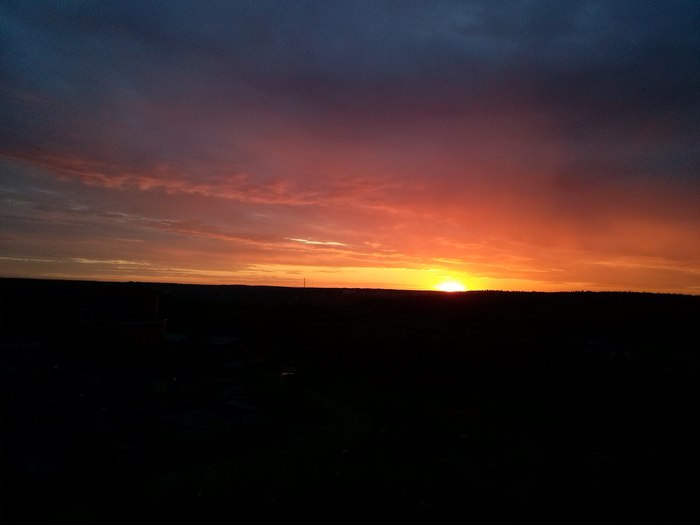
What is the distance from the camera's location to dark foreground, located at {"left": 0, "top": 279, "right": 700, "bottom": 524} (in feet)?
27.8

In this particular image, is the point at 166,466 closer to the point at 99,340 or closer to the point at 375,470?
the point at 375,470

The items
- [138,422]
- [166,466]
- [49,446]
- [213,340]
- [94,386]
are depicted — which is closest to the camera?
[166,466]

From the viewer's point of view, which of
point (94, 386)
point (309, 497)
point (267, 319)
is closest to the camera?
point (309, 497)

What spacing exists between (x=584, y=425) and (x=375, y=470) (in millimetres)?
8092

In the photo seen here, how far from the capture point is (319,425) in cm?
1295

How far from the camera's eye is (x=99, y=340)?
862 inches

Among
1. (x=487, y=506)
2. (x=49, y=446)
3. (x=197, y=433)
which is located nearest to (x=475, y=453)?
(x=487, y=506)

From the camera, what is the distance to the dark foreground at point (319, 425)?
8484 millimetres

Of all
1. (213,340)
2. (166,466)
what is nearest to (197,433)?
(166,466)

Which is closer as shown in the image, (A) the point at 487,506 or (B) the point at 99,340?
(A) the point at 487,506

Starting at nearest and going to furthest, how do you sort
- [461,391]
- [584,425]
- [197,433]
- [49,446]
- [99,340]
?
[49,446], [197,433], [584,425], [461,391], [99,340]

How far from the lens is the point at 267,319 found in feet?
141

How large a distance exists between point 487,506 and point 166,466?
6159 mm

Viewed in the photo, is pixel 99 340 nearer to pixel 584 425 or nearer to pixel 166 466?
pixel 166 466
